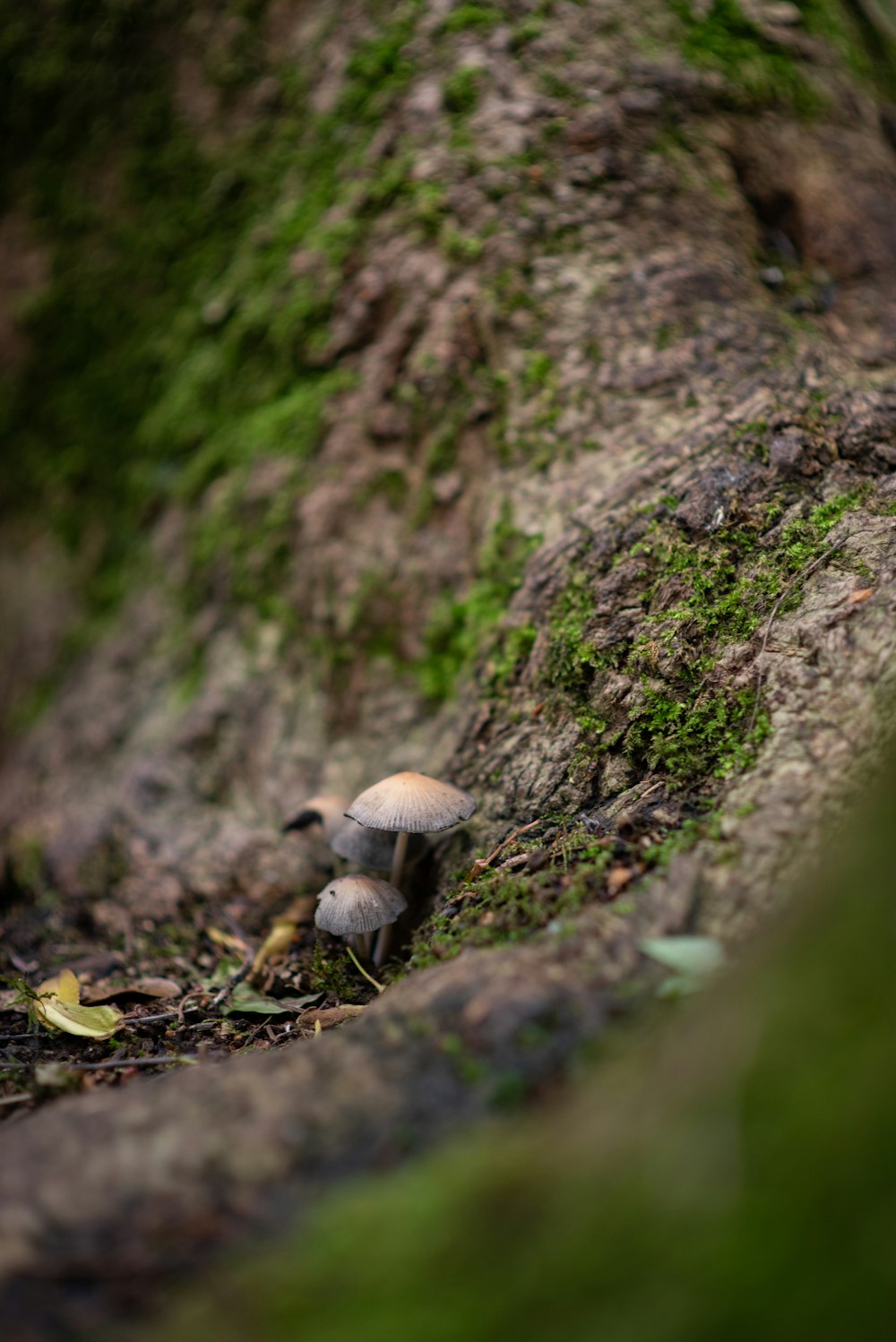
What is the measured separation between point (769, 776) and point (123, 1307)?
1.76m

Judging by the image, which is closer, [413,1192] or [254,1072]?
[413,1192]

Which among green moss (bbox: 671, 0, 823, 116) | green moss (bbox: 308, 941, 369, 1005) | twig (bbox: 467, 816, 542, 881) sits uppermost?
green moss (bbox: 671, 0, 823, 116)

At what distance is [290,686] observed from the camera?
13.3ft

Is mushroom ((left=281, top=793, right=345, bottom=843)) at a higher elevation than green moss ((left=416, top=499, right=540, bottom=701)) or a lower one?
lower

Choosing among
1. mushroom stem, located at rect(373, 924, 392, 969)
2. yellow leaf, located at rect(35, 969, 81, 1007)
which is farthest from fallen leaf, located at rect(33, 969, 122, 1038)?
mushroom stem, located at rect(373, 924, 392, 969)

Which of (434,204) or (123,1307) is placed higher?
(434,204)

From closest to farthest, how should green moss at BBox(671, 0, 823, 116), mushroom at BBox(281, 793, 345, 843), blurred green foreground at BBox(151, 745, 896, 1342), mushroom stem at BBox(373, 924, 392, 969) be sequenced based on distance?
1. blurred green foreground at BBox(151, 745, 896, 1342)
2. mushroom stem at BBox(373, 924, 392, 969)
3. mushroom at BBox(281, 793, 345, 843)
4. green moss at BBox(671, 0, 823, 116)

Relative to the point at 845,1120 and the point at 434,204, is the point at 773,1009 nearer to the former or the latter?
the point at 845,1120

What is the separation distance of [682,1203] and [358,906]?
1.65m

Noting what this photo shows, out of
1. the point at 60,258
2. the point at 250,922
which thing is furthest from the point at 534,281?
the point at 60,258

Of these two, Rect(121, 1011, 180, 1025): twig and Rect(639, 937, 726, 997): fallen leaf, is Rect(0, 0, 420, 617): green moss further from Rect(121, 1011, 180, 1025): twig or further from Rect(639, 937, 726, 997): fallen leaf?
Rect(639, 937, 726, 997): fallen leaf

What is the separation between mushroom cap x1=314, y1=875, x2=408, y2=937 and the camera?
2.73m

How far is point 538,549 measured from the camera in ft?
11.3

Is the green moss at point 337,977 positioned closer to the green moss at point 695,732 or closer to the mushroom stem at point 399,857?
the mushroom stem at point 399,857
